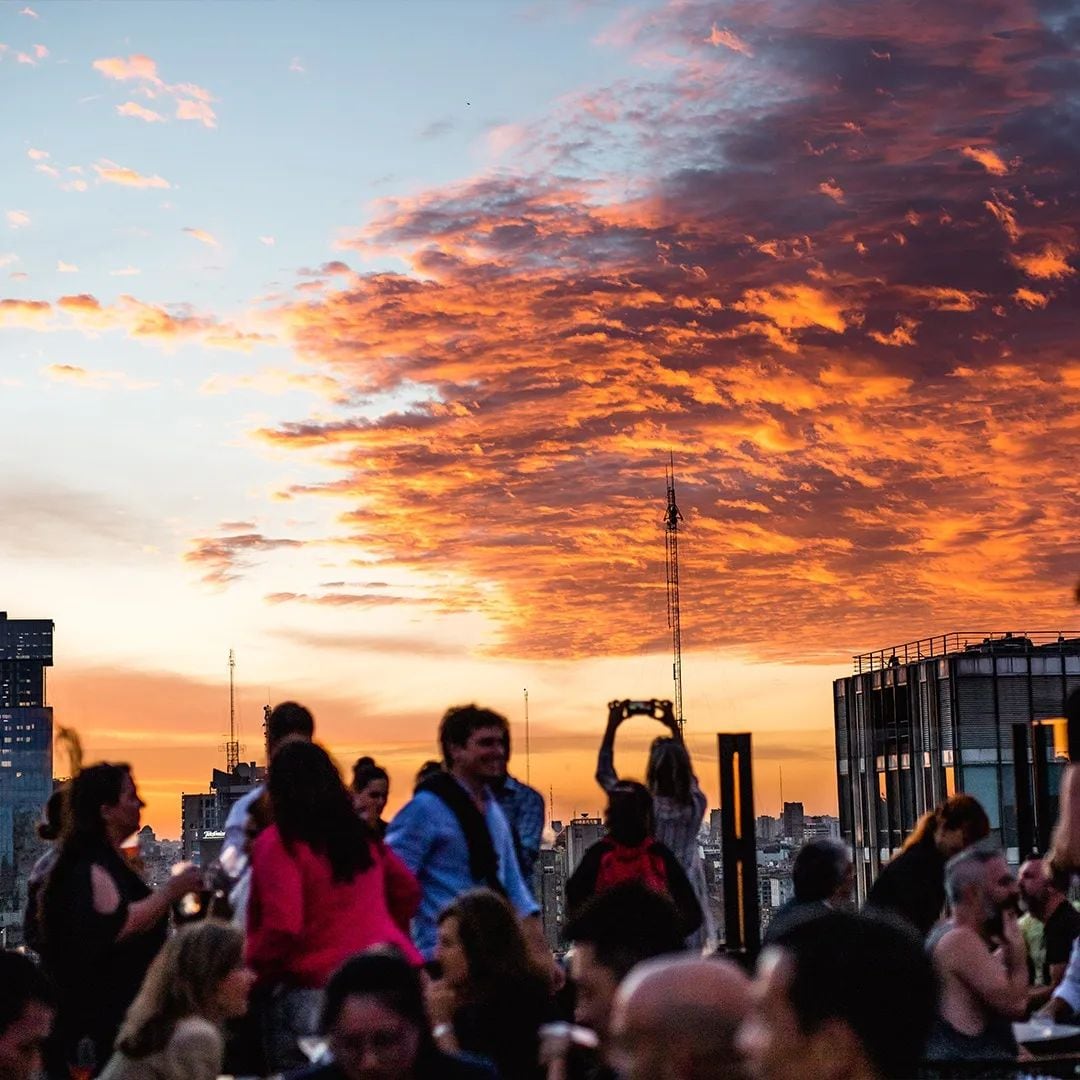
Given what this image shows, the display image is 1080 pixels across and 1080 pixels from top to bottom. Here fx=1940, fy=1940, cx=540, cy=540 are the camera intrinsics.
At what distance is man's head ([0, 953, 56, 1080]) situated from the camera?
19.1 ft

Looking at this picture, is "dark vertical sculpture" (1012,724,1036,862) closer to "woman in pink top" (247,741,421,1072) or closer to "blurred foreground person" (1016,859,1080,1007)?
"blurred foreground person" (1016,859,1080,1007)

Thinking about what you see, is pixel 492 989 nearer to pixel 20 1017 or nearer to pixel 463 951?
pixel 463 951

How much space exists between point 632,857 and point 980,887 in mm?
2298

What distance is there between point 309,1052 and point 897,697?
303 feet

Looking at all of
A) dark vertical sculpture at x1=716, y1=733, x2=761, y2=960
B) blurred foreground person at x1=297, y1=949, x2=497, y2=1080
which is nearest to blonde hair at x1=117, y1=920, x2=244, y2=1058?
blurred foreground person at x1=297, y1=949, x2=497, y2=1080

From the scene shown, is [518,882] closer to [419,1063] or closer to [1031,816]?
[419,1063]

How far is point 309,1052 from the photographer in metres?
6.22

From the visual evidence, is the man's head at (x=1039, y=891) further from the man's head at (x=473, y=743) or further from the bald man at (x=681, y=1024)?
the bald man at (x=681, y=1024)

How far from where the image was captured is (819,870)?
860 cm

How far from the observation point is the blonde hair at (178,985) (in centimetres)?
589

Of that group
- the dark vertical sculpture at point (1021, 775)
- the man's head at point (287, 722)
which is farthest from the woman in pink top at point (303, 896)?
the dark vertical sculpture at point (1021, 775)

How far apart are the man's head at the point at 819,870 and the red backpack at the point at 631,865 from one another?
2.44 feet

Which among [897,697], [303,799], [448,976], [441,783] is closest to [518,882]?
[441,783]

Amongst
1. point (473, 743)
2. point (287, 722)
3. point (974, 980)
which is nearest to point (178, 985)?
point (473, 743)
